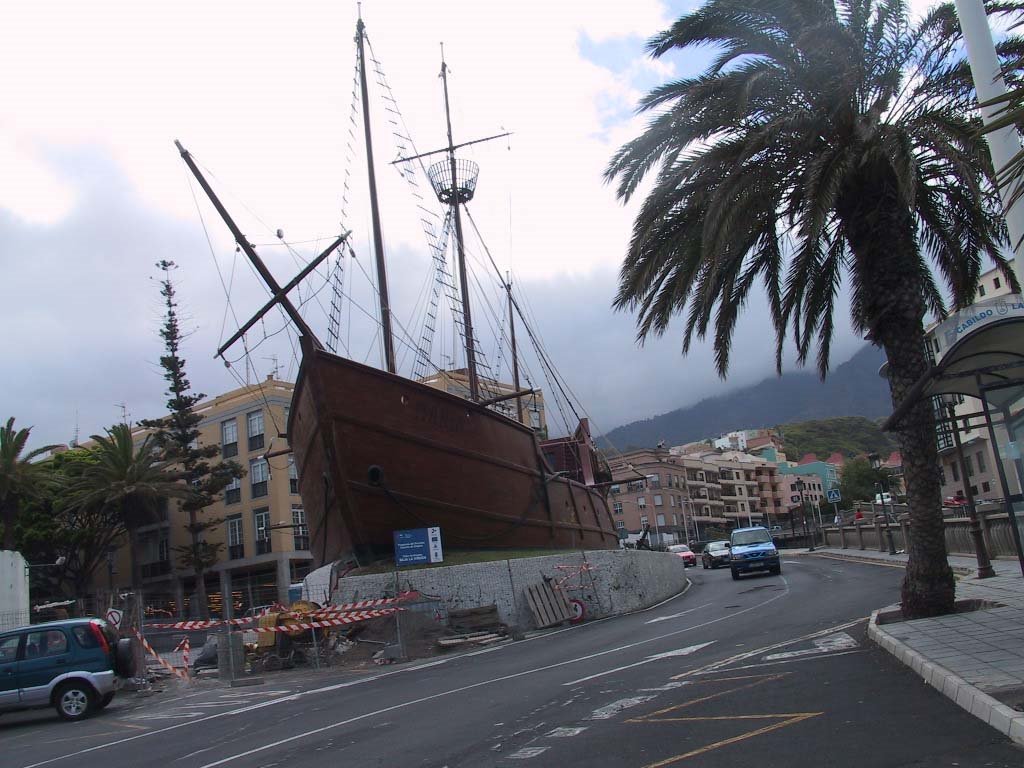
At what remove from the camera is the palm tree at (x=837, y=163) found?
31.4ft

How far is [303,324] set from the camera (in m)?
19.4

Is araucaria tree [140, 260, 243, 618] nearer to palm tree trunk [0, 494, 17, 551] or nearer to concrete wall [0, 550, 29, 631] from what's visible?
palm tree trunk [0, 494, 17, 551]

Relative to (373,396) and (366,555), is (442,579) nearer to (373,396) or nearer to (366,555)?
(366,555)

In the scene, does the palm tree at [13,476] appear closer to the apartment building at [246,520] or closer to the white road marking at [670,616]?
the apartment building at [246,520]

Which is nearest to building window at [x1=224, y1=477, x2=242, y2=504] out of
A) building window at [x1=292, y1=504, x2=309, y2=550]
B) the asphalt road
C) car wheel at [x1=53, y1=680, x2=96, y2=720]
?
building window at [x1=292, y1=504, x2=309, y2=550]

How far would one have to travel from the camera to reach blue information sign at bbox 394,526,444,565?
Answer: 17297 millimetres

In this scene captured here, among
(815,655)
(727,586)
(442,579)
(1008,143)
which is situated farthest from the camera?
(727,586)

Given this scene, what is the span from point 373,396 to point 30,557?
3284 cm

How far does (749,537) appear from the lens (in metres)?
26.5

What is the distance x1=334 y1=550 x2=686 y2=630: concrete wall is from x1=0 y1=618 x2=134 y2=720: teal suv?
5614mm

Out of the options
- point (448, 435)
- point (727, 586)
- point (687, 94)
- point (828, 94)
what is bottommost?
point (727, 586)

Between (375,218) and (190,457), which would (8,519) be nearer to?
(190,457)

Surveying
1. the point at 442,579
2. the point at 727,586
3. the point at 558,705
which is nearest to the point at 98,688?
the point at 442,579

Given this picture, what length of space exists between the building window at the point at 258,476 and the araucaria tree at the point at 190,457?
198cm
